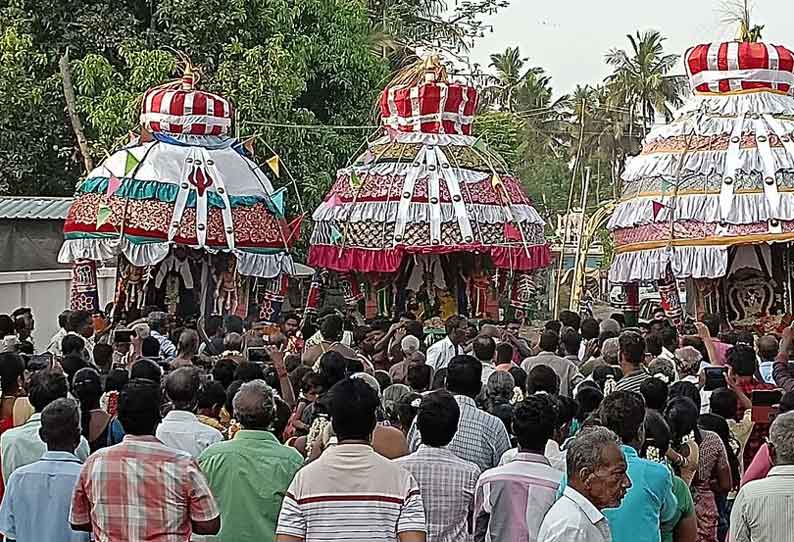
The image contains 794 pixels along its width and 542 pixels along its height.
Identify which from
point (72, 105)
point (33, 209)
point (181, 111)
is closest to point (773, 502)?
point (181, 111)

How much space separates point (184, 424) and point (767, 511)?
9.30 ft

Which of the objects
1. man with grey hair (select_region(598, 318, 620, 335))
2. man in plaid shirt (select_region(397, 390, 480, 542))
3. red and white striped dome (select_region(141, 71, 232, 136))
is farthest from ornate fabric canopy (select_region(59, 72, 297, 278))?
man in plaid shirt (select_region(397, 390, 480, 542))

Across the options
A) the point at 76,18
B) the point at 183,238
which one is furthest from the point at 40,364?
the point at 76,18

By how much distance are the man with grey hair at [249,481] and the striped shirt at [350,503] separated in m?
0.73

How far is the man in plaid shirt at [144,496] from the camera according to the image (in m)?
5.28

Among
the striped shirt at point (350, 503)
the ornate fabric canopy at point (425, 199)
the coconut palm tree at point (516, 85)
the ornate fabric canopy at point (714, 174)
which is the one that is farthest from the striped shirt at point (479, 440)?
the coconut palm tree at point (516, 85)

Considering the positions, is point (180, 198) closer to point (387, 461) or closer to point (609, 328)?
point (609, 328)

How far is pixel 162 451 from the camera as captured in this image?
538cm

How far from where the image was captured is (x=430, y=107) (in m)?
19.0

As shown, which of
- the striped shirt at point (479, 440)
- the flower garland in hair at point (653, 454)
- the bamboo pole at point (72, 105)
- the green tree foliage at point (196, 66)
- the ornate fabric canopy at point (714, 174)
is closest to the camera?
the flower garland in hair at point (653, 454)

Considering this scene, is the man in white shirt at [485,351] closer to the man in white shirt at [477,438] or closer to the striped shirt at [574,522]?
the man in white shirt at [477,438]

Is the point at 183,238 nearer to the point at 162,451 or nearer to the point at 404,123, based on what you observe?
the point at 404,123

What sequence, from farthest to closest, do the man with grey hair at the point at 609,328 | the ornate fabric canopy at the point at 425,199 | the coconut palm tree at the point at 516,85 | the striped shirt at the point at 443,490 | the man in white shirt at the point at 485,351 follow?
the coconut palm tree at the point at 516,85 < the ornate fabric canopy at the point at 425,199 < the man with grey hair at the point at 609,328 < the man in white shirt at the point at 485,351 < the striped shirt at the point at 443,490

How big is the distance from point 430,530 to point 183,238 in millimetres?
11548
